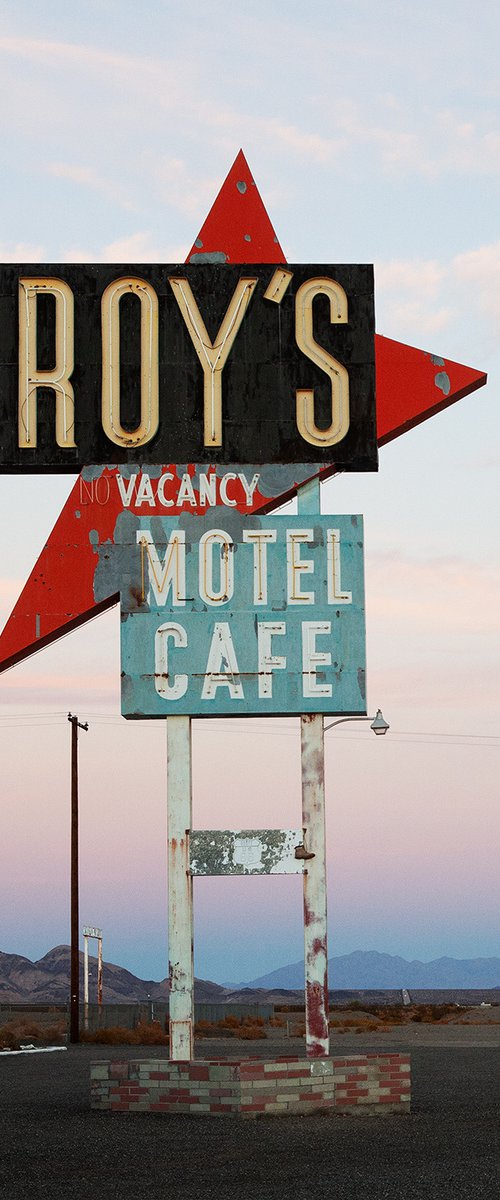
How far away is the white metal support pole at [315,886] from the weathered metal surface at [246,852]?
182 mm

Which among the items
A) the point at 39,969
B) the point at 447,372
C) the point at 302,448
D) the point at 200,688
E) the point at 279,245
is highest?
the point at 279,245

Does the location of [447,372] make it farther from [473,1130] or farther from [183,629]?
[473,1130]

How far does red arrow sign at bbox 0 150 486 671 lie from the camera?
17484mm

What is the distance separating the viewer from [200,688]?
16.6 metres

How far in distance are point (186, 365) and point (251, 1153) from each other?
854 cm

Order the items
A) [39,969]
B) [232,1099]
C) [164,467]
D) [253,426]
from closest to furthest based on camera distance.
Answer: [232,1099], [253,426], [164,467], [39,969]

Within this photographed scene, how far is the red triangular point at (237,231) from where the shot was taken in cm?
1908

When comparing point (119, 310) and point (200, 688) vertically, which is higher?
point (119, 310)

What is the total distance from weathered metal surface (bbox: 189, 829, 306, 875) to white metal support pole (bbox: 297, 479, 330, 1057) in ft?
0.60

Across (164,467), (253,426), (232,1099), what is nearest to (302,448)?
(253,426)

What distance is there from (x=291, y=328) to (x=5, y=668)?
206 inches

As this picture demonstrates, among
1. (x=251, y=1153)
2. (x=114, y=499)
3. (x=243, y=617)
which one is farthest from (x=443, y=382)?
(x=251, y=1153)

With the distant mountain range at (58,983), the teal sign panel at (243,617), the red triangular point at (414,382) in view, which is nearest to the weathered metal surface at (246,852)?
the teal sign panel at (243,617)

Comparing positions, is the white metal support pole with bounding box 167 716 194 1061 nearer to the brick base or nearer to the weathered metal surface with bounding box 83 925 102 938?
the brick base
